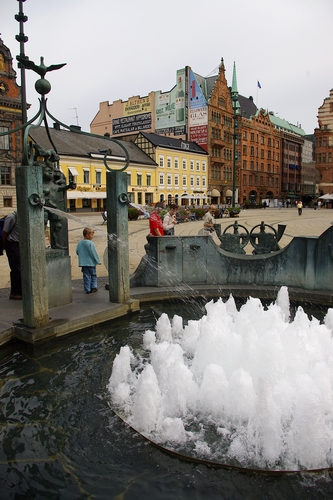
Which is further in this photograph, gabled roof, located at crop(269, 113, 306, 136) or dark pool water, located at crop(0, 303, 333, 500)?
gabled roof, located at crop(269, 113, 306, 136)

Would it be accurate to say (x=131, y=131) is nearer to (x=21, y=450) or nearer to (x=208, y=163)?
(x=208, y=163)

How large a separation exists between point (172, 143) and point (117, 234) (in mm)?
50324

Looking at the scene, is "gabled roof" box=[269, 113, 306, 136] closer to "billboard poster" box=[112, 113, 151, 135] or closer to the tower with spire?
"billboard poster" box=[112, 113, 151, 135]

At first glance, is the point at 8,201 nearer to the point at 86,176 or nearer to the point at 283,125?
the point at 86,176

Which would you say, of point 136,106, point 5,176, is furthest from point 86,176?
point 136,106

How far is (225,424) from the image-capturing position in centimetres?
309

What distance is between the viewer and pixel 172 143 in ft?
178

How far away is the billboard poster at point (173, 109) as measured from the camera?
5684cm

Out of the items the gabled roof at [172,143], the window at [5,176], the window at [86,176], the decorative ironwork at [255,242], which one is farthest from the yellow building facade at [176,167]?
the decorative ironwork at [255,242]

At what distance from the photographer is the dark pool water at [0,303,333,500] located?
8.16 feet

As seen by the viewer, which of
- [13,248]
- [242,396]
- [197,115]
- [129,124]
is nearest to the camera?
[242,396]

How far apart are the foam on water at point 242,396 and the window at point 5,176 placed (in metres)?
39.5

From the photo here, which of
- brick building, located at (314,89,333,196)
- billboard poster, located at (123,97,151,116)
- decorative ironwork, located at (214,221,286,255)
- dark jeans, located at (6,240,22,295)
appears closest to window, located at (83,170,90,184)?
billboard poster, located at (123,97,151,116)

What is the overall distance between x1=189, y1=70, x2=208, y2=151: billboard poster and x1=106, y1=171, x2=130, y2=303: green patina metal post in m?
55.1
